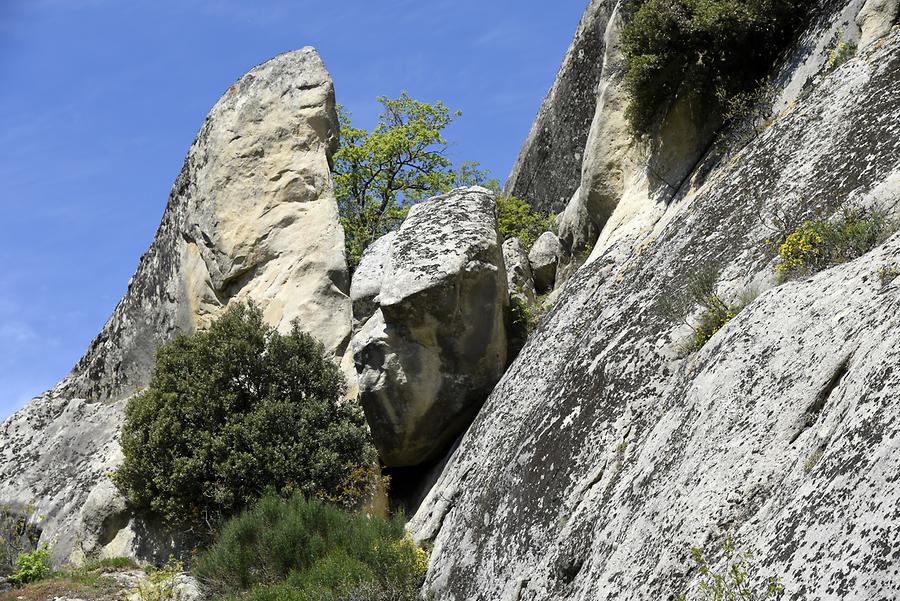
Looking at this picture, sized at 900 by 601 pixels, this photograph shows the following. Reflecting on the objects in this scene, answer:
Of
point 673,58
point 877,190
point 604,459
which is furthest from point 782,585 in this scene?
point 673,58

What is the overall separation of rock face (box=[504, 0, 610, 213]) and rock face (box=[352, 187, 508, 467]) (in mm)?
5421

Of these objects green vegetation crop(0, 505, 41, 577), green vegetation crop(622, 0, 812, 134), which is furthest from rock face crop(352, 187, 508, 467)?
green vegetation crop(0, 505, 41, 577)

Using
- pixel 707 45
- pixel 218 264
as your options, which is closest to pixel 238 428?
pixel 218 264

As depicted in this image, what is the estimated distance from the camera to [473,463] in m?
13.0

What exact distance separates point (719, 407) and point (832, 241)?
2.03 m

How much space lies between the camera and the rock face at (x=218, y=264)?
18797 mm

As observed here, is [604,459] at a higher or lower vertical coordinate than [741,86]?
lower

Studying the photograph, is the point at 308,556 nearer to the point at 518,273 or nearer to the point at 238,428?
the point at 238,428

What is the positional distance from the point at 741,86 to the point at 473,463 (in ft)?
19.5

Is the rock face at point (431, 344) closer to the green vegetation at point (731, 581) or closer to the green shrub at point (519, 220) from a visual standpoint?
the green shrub at point (519, 220)

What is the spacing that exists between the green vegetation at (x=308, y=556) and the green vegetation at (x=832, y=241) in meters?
5.63

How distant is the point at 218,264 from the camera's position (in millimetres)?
19969

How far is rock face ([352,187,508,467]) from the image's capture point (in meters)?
15.0

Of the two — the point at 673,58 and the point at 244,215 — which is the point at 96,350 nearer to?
the point at 244,215
